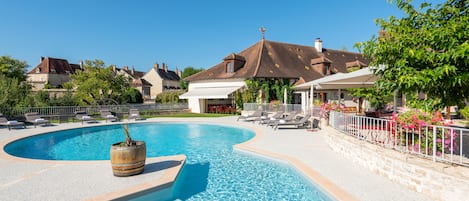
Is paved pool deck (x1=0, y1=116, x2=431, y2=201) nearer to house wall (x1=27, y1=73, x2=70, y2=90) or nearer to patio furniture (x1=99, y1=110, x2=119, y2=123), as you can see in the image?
patio furniture (x1=99, y1=110, x2=119, y2=123)

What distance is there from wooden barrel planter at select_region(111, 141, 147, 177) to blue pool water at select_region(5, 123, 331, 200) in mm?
Result: 1448

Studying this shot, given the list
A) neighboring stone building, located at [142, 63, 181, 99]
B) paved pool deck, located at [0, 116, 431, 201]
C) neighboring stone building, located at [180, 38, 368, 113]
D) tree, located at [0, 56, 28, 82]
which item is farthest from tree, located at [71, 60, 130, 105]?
neighboring stone building, located at [142, 63, 181, 99]

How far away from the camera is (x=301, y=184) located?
798cm

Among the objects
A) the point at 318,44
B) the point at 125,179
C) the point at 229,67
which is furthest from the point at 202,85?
the point at 125,179

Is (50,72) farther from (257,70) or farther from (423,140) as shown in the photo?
(423,140)

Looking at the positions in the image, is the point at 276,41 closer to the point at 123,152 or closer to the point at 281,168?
the point at 281,168

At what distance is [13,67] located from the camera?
51.2 metres

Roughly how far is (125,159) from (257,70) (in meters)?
26.4

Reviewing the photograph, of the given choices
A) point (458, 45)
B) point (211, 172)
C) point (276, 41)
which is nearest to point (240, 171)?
point (211, 172)

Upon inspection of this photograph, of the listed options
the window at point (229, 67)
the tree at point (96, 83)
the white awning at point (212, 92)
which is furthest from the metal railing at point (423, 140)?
the tree at point (96, 83)

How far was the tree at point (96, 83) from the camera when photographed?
32.8 meters

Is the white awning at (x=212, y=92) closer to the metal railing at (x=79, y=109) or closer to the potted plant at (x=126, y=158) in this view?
the metal railing at (x=79, y=109)

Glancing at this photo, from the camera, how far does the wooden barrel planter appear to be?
7.54 m

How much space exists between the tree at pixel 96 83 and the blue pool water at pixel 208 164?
15121mm
